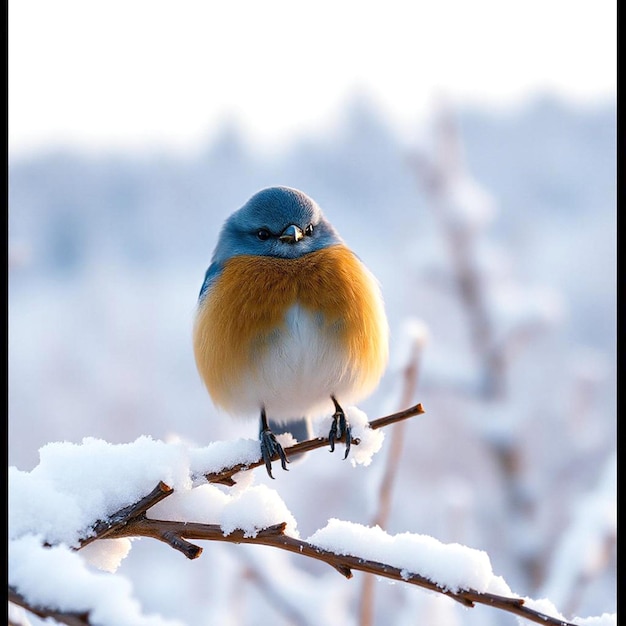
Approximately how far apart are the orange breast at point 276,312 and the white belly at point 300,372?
16 millimetres

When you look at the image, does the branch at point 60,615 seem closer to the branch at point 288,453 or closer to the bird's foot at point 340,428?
the branch at point 288,453

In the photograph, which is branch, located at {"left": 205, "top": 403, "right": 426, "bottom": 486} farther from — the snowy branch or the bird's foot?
the bird's foot

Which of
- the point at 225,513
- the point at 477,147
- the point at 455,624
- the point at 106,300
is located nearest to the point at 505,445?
the point at 455,624

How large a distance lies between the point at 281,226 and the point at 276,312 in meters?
0.26

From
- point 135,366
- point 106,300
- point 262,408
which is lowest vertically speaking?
point 262,408

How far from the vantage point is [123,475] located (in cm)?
87

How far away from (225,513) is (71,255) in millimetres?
15088

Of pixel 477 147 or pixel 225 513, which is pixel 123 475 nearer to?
pixel 225 513

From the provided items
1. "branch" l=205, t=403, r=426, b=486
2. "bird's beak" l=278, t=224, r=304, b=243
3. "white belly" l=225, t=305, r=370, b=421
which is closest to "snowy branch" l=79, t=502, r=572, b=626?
"branch" l=205, t=403, r=426, b=486

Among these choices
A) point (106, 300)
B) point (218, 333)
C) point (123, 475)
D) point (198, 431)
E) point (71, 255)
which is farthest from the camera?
point (71, 255)

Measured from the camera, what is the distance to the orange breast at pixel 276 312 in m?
1.83

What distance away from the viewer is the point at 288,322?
181 cm

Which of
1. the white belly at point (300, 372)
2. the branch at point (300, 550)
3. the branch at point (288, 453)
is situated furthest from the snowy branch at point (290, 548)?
the white belly at point (300, 372)

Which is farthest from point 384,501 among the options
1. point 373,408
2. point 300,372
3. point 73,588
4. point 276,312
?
point 373,408
